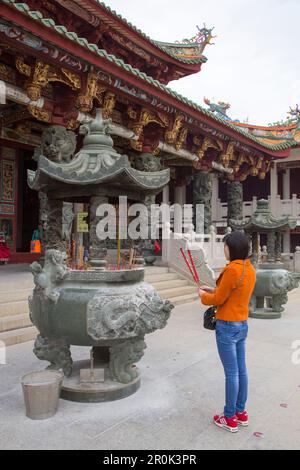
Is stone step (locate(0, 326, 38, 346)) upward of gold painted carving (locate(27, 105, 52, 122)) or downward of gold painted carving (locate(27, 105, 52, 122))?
downward

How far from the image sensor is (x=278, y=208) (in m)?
17.3

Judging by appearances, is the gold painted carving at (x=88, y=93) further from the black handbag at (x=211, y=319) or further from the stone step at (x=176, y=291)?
the black handbag at (x=211, y=319)

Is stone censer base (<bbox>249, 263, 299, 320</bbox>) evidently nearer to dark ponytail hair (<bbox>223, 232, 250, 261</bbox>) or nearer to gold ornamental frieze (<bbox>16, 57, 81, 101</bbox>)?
dark ponytail hair (<bbox>223, 232, 250, 261</bbox>)

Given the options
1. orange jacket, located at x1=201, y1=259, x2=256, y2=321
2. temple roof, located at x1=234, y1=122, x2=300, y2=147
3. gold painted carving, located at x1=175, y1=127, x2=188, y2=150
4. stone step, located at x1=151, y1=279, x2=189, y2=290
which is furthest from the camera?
temple roof, located at x1=234, y1=122, x2=300, y2=147

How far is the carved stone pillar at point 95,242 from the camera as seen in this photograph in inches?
139

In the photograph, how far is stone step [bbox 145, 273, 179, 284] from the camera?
880 centimetres

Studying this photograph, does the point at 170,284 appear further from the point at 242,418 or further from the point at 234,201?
the point at 242,418

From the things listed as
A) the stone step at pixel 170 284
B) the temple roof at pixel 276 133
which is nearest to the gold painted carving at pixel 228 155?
the temple roof at pixel 276 133

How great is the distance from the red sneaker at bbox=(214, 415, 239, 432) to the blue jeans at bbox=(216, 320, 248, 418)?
3 centimetres

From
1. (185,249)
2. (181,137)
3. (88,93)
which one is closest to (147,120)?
(181,137)

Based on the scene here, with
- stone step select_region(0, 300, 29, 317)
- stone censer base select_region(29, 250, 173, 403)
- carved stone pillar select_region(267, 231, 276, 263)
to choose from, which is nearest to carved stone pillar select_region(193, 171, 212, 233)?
carved stone pillar select_region(267, 231, 276, 263)

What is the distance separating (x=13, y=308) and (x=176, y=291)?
3984mm

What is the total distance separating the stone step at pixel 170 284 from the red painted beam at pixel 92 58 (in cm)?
399

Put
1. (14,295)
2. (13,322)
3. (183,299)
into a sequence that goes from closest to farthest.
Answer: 1. (13,322)
2. (14,295)
3. (183,299)
